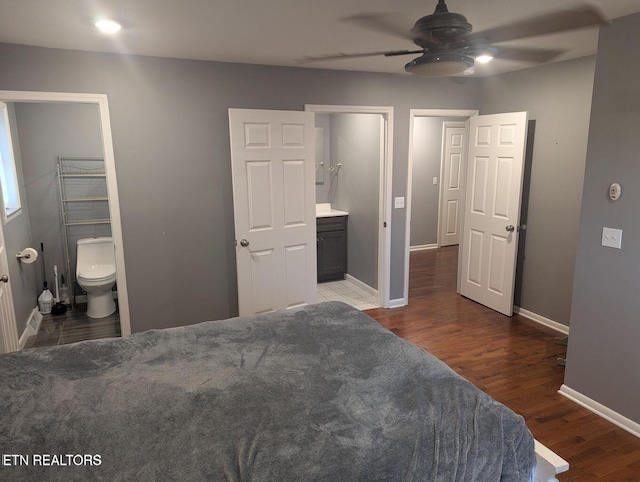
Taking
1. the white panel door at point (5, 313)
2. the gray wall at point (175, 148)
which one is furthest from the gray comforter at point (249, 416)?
the gray wall at point (175, 148)

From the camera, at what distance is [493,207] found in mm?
4434

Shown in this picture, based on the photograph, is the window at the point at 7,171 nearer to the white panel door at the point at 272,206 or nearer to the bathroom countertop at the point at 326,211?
the white panel door at the point at 272,206

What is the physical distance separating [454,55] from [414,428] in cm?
155

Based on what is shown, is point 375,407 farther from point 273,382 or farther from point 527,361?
point 527,361

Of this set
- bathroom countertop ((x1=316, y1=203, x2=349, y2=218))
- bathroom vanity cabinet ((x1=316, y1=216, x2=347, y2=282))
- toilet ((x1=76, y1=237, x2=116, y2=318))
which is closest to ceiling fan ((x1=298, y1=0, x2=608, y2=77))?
bathroom countertop ((x1=316, y1=203, x2=349, y2=218))

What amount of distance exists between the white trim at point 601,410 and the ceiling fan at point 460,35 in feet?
7.57

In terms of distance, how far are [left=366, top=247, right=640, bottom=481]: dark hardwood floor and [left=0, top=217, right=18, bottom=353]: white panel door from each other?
3028 millimetres

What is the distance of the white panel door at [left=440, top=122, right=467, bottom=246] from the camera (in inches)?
275

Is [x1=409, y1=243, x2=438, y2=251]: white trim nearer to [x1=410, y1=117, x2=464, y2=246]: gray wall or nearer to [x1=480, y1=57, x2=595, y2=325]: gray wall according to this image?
[x1=410, y1=117, x2=464, y2=246]: gray wall

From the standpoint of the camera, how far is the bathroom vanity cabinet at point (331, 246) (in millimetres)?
5293

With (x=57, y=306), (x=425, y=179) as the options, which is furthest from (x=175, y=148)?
(x=425, y=179)

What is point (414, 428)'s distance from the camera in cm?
152

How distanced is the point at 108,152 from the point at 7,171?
4.46 ft

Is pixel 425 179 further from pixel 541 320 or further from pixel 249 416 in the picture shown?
pixel 249 416
